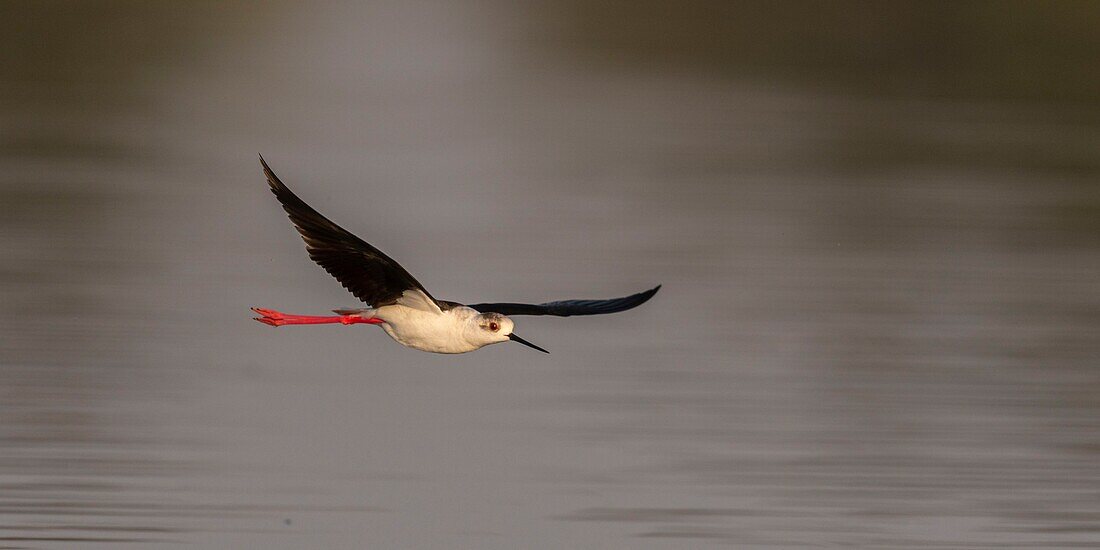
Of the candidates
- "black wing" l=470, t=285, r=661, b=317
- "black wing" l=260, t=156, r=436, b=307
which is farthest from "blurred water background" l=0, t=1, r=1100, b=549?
"black wing" l=260, t=156, r=436, b=307

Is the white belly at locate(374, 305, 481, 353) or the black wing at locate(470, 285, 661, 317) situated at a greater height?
the black wing at locate(470, 285, 661, 317)

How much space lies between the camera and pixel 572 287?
12.8 metres

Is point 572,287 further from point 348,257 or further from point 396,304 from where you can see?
point 348,257

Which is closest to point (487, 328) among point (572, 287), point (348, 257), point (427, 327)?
point (427, 327)

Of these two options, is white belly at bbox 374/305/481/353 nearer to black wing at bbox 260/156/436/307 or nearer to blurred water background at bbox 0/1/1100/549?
black wing at bbox 260/156/436/307

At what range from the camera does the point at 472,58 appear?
26453mm

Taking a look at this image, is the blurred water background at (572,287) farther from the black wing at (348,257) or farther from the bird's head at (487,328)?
the black wing at (348,257)

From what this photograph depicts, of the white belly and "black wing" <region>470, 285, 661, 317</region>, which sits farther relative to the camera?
"black wing" <region>470, 285, 661, 317</region>

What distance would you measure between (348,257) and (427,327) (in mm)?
444

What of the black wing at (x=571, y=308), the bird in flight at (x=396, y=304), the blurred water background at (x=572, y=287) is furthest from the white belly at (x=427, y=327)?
the blurred water background at (x=572, y=287)

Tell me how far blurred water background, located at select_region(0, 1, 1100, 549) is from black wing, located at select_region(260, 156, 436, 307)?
106cm

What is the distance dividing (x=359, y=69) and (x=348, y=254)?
17302 mm

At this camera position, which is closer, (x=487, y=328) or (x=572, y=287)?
(x=487, y=328)

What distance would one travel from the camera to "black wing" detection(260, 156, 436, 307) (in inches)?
298
